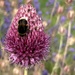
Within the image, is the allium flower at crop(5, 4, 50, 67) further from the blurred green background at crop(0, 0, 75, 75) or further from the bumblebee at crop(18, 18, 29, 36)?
the blurred green background at crop(0, 0, 75, 75)

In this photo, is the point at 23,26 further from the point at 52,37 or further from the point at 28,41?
the point at 52,37

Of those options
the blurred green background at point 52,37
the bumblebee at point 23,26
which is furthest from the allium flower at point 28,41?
the blurred green background at point 52,37

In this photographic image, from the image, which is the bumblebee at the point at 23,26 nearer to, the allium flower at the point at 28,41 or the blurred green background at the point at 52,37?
the allium flower at the point at 28,41

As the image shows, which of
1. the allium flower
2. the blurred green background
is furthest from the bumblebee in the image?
the blurred green background

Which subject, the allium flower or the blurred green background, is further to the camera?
the blurred green background

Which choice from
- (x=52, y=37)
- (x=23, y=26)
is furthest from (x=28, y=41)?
(x=52, y=37)

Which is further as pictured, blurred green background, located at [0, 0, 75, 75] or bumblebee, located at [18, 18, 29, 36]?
blurred green background, located at [0, 0, 75, 75]

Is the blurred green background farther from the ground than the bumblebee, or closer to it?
closer to it

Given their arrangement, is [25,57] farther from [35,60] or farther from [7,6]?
[7,6]

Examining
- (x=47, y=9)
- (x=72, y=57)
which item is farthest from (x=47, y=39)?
(x=47, y=9)

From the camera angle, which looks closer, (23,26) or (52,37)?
(23,26)
